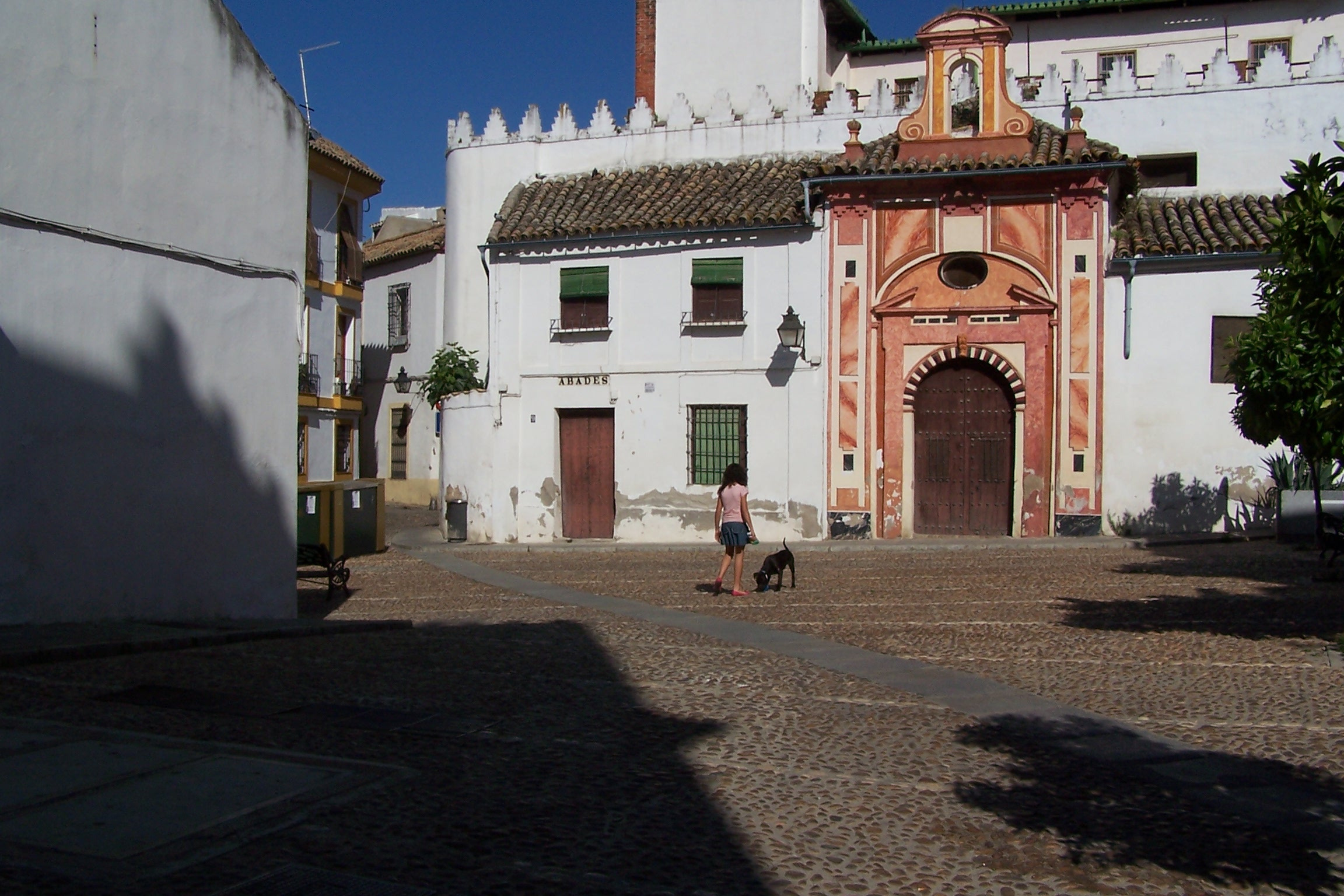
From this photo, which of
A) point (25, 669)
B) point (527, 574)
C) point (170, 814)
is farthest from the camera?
point (527, 574)

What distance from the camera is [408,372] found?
117 feet

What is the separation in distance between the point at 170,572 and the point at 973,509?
14748 millimetres

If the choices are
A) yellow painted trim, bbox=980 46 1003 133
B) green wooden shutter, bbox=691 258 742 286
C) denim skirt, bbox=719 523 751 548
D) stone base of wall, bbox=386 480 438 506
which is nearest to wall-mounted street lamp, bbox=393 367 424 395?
stone base of wall, bbox=386 480 438 506

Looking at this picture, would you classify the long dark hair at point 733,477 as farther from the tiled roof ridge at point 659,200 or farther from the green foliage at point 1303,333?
the tiled roof ridge at point 659,200

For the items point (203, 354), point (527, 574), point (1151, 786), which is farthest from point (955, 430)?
point (1151, 786)

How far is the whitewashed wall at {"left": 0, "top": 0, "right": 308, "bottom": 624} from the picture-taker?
30.0 feet

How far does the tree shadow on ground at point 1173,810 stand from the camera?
4750mm

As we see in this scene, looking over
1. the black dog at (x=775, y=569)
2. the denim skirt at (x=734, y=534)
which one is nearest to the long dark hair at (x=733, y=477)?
the denim skirt at (x=734, y=534)

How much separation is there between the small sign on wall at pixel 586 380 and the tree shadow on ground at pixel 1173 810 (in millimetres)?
17086

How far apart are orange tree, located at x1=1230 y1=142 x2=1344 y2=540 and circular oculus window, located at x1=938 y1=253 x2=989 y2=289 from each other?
5131 millimetres

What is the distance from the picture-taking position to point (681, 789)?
5.60m

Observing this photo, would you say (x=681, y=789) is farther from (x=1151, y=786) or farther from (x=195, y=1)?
(x=195, y=1)

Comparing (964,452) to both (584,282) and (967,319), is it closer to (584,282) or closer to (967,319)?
(967,319)

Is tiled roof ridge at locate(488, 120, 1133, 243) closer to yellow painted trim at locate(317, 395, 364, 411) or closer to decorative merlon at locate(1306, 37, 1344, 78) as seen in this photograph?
decorative merlon at locate(1306, 37, 1344, 78)
